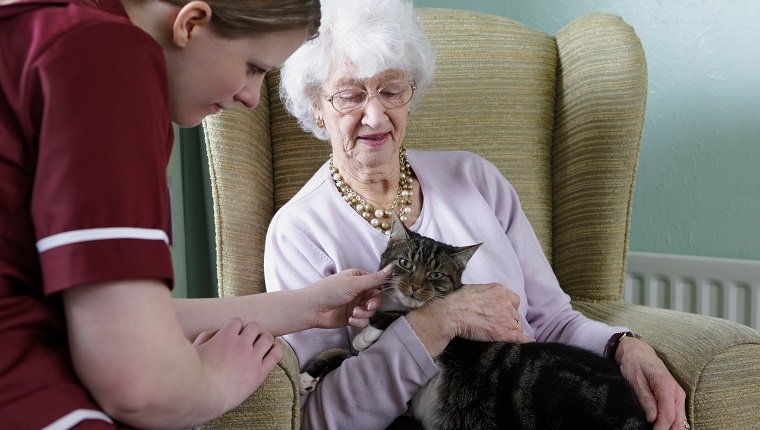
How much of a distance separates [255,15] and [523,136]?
131 cm

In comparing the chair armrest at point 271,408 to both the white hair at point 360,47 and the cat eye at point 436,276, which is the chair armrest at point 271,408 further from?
the white hair at point 360,47

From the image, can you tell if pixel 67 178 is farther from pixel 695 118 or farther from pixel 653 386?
pixel 695 118

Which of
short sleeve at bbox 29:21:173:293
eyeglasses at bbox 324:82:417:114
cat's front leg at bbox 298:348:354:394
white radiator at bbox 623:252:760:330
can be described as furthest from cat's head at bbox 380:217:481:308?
white radiator at bbox 623:252:760:330

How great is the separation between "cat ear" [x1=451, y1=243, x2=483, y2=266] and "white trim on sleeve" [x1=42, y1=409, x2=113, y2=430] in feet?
2.81

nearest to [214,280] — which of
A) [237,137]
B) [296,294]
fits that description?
[237,137]

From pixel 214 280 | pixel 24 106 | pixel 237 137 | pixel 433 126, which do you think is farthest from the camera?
pixel 214 280

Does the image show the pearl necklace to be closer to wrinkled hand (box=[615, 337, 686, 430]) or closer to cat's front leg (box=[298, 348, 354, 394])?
cat's front leg (box=[298, 348, 354, 394])

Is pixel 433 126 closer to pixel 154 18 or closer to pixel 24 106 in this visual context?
pixel 154 18

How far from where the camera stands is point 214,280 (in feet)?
8.32

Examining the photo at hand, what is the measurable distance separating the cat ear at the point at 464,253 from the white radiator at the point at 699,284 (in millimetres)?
986

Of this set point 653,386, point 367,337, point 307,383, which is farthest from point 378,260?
point 653,386

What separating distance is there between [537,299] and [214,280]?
1276 millimetres

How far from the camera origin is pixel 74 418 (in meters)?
0.69

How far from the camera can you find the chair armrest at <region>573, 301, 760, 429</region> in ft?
4.23
